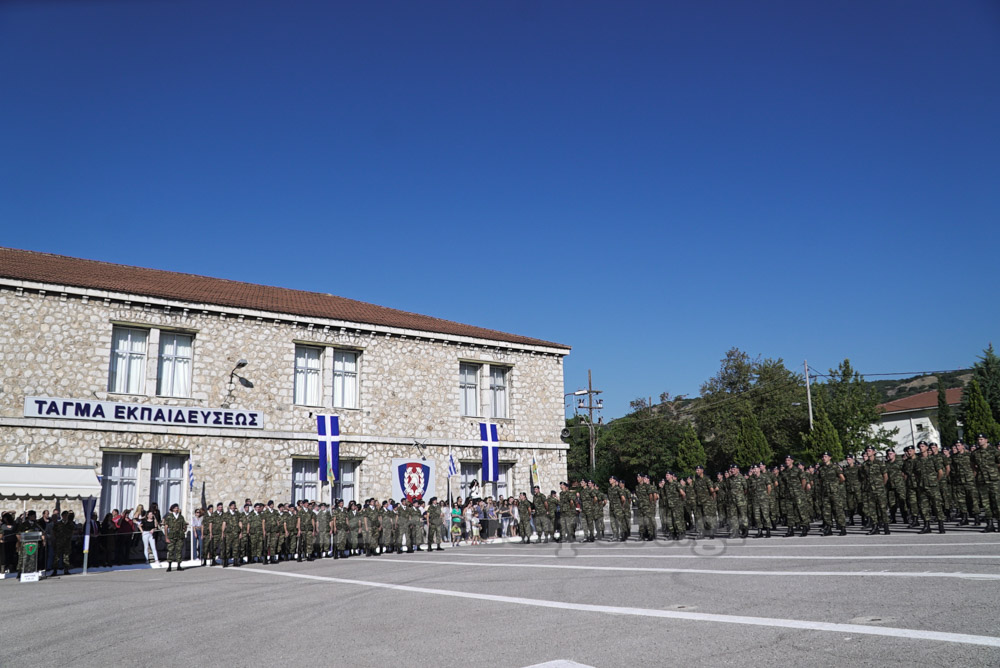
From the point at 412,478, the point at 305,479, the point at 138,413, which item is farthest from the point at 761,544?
the point at 138,413

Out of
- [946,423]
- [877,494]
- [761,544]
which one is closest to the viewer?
[761,544]

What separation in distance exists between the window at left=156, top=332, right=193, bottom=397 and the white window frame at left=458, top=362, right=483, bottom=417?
9.60 metres

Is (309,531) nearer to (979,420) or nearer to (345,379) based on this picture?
(345,379)

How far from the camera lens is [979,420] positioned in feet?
136

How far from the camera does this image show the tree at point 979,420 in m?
40.7

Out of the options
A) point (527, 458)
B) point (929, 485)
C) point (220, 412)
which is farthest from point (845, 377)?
point (220, 412)

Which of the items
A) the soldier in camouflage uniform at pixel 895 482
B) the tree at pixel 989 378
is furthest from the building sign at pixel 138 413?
the tree at pixel 989 378

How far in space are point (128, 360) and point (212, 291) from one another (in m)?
4.01

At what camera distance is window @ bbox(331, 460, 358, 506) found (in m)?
24.6

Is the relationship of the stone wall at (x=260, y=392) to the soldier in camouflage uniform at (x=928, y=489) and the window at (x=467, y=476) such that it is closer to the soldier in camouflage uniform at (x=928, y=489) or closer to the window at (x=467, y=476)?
the window at (x=467, y=476)

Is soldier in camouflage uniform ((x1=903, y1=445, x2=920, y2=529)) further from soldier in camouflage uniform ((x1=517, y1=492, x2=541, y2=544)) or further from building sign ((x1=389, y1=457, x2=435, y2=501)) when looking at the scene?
building sign ((x1=389, y1=457, x2=435, y2=501))

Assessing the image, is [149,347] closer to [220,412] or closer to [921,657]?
[220,412]

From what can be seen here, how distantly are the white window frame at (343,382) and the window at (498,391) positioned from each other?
560 cm

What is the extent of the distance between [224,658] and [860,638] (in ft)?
17.2
